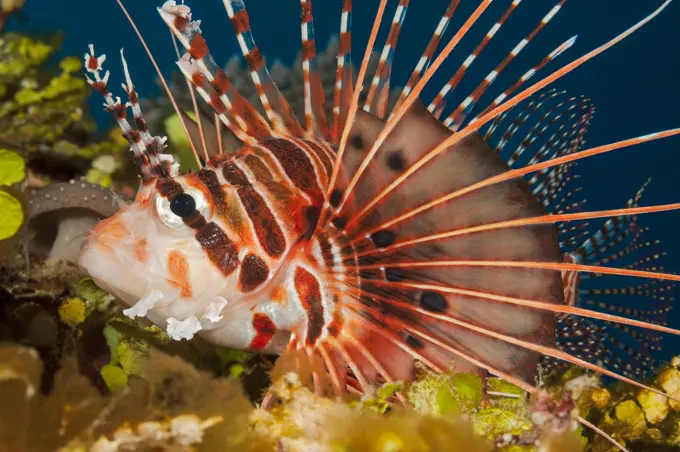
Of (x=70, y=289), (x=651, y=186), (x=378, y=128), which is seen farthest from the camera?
(x=651, y=186)

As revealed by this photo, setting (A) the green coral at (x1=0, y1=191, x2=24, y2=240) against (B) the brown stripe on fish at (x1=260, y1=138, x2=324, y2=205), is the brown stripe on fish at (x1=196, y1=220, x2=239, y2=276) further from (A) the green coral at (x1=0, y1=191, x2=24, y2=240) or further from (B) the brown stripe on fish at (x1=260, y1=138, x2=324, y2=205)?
(A) the green coral at (x1=0, y1=191, x2=24, y2=240)

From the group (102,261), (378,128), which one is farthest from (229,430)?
(378,128)

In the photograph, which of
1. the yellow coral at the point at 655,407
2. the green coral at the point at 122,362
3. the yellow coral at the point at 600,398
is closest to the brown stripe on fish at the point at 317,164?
the green coral at the point at 122,362

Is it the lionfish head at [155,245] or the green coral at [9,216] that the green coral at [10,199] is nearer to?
the green coral at [9,216]

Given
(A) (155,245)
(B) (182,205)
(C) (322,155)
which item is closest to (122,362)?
(A) (155,245)

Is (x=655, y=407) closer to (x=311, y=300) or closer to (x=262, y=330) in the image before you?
(x=311, y=300)

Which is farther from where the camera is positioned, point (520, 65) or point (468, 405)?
point (520, 65)

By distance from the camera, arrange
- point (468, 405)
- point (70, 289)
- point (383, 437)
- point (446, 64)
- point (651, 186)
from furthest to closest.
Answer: point (446, 64) < point (651, 186) < point (70, 289) < point (468, 405) < point (383, 437)

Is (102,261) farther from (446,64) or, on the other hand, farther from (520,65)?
(520,65)
